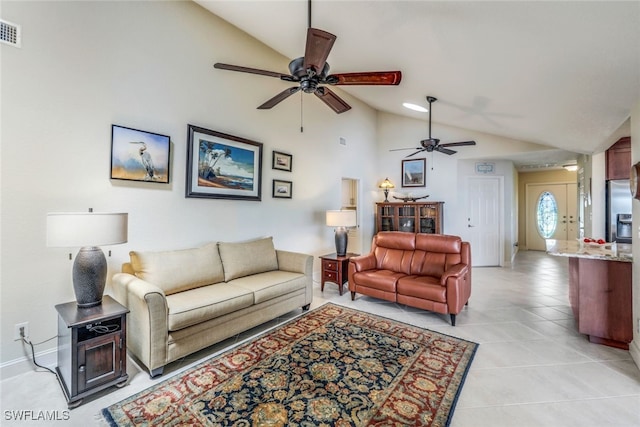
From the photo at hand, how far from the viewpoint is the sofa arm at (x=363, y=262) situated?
3867 mm

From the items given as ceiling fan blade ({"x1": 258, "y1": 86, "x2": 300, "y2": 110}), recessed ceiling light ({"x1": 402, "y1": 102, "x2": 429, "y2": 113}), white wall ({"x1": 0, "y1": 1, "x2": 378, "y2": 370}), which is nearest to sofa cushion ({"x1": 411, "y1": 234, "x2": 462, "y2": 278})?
white wall ({"x1": 0, "y1": 1, "x2": 378, "y2": 370})

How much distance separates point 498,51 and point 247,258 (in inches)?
124

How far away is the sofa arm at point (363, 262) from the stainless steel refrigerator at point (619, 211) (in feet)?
11.4

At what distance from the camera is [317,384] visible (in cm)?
200

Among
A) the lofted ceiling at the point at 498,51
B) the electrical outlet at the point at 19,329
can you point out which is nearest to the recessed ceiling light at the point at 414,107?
the lofted ceiling at the point at 498,51

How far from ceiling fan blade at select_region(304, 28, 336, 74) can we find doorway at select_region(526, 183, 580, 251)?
30.4 ft

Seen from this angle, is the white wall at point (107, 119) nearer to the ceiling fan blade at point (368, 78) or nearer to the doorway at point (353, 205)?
the ceiling fan blade at point (368, 78)

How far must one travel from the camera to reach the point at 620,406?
1.78m

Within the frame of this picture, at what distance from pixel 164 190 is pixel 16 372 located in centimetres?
180

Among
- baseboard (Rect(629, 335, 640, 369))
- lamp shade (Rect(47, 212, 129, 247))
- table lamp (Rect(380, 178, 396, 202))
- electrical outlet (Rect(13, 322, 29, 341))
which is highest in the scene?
table lamp (Rect(380, 178, 396, 202))

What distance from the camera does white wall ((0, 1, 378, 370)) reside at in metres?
2.11

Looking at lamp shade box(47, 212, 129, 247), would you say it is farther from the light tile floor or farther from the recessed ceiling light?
the recessed ceiling light

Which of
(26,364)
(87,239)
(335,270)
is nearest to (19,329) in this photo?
(26,364)

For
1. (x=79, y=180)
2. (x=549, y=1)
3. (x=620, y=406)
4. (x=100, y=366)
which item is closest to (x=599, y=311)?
(x=620, y=406)
